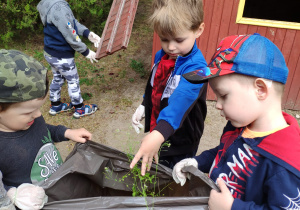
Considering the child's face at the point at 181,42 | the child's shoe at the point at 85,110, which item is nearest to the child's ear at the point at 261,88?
the child's face at the point at 181,42

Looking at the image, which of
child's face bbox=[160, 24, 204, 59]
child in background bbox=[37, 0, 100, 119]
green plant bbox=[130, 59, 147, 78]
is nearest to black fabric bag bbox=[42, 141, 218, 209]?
child's face bbox=[160, 24, 204, 59]

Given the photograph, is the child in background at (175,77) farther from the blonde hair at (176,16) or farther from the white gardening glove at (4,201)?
Answer: the white gardening glove at (4,201)

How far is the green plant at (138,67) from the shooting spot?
490 cm

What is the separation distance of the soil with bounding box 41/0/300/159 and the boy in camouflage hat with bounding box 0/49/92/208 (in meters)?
1.12

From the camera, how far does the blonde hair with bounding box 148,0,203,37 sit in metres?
1.50

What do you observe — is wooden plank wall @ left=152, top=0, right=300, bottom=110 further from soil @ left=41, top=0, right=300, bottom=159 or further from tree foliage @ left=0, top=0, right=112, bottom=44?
A: tree foliage @ left=0, top=0, right=112, bottom=44

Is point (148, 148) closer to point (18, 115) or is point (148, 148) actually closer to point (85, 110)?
point (18, 115)

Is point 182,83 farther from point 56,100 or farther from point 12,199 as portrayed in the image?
point 56,100

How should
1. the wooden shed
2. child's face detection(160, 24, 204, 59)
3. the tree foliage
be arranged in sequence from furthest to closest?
the tree foliage, the wooden shed, child's face detection(160, 24, 204, 59)

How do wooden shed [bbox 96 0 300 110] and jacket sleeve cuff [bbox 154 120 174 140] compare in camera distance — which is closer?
jacket sleeve cuff [bbox 154 120 174 140]

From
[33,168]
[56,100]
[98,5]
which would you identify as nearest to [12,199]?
[33,168]

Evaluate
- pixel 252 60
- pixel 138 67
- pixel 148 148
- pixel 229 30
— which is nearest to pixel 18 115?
pixel 148 148

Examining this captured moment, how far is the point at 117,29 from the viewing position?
3549mm

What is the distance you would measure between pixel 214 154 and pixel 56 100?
282 centimetres
